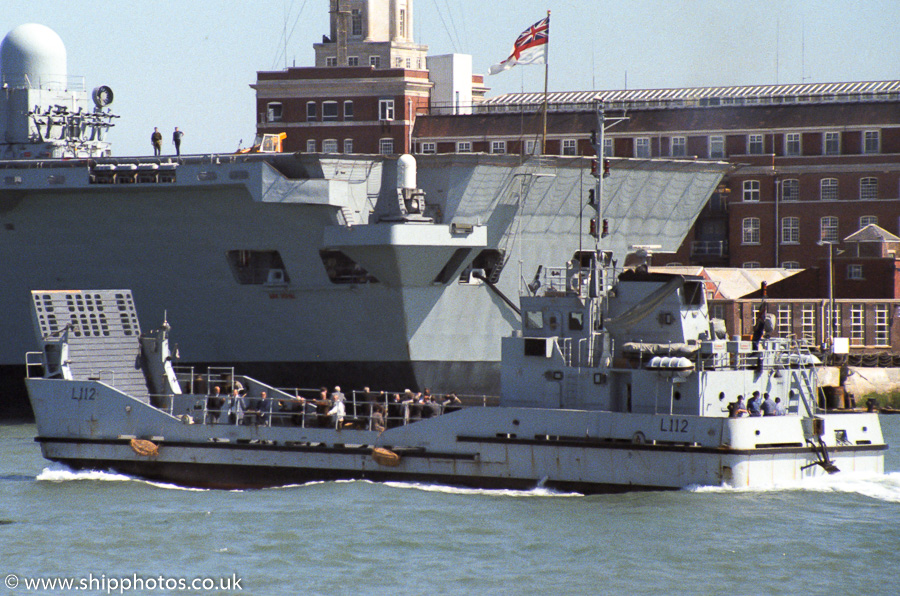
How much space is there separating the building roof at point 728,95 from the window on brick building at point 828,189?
4.08 meters

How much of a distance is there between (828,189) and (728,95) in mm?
10393

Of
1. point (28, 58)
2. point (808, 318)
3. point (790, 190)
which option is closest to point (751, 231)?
point (790, 190)

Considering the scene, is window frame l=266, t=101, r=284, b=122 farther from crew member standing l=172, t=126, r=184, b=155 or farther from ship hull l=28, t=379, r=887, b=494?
ship hull l=28, t=379, r=887, b=494

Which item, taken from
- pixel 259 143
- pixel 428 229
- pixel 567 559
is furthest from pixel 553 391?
pixel 259 143

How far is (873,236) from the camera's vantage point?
57.2 meters

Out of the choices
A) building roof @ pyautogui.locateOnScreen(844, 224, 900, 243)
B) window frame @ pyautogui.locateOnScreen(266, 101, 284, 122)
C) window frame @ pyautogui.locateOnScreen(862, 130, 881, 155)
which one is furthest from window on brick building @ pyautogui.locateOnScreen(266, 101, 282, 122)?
building roof @ pyautogui.locateOnScreen(844, 224, 900, 243)

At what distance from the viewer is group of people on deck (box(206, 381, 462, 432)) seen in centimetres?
2566

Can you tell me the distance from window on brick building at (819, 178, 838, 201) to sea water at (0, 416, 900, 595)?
4223 cm

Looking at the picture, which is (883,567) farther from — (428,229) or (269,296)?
(269,296)

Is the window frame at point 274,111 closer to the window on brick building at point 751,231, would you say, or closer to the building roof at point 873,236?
the window on brick building at point 751,231

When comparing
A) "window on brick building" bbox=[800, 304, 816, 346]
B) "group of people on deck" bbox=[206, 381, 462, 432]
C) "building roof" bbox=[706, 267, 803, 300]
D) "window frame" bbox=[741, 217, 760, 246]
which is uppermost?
"window frame" bbox=[741, 217, 760, 246]

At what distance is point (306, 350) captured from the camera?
1564 inches

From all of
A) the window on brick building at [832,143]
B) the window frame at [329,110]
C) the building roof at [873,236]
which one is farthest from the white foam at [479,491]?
→ the window frame at [329,110]

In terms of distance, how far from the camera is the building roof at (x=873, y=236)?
187 feet
